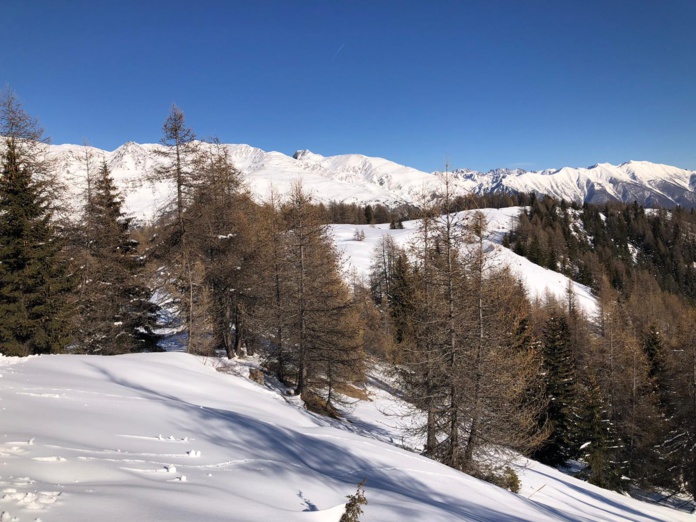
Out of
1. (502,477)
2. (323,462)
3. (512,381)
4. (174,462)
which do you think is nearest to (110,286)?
(323,462)

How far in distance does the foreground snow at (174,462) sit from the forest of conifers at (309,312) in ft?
15.7

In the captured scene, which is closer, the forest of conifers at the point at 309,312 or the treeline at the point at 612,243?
the forest of conifers at the point at 309,312

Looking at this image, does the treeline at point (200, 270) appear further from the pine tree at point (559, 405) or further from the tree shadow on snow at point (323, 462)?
the pine tree at point (559, 405)

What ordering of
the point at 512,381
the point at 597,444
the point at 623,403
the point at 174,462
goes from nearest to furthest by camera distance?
the point at 174,462 → the point at 512,381 → the point at 597,444 → the point at 623,403

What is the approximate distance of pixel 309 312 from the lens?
18047 mm

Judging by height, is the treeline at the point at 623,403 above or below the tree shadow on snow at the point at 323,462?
below

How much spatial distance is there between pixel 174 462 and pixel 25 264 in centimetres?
1340

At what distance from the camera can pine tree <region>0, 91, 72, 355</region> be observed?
519 inches

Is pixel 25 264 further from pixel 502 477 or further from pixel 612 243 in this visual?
pixel 612 243

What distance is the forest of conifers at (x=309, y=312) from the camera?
1258 centimetres

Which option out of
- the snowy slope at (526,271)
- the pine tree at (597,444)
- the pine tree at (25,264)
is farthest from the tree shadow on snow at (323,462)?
the snowy slope at (526,271)

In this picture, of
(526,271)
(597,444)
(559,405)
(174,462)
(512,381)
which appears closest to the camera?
(174,462)

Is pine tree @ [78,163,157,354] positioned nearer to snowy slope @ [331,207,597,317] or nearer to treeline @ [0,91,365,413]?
treeline @ [0,91,365,413]

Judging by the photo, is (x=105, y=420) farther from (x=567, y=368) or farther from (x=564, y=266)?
(x=564, y=266)
